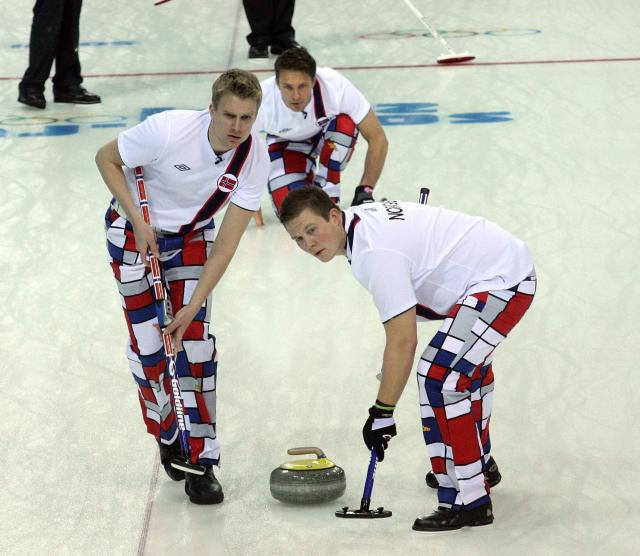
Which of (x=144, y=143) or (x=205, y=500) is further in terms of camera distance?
(x=205, y=500)

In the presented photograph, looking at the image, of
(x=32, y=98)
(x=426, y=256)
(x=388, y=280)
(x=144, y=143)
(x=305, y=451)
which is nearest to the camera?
(x=388, y=280)

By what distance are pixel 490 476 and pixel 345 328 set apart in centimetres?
113

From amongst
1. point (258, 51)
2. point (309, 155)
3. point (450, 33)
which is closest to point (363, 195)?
point (309, 155)

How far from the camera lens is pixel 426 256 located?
2.80 meters

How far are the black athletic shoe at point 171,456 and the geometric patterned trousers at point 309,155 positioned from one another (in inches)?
67.1

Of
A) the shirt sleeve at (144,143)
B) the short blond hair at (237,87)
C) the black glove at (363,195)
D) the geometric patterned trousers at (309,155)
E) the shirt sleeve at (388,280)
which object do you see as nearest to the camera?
the shirt sleeve at (388,280)

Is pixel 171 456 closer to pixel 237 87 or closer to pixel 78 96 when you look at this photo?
pixel 237 87

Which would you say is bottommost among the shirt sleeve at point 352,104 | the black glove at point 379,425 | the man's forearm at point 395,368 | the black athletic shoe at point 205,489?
the black athletic shoe at point 205,489

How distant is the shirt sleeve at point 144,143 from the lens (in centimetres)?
294

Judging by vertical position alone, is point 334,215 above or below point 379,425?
above

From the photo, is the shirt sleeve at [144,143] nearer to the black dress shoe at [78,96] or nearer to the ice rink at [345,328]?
the ice rink at [345,328]

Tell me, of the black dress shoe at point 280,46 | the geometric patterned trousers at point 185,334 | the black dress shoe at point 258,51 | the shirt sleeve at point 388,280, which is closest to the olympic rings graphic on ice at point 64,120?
the black dress shoe at point 258,51

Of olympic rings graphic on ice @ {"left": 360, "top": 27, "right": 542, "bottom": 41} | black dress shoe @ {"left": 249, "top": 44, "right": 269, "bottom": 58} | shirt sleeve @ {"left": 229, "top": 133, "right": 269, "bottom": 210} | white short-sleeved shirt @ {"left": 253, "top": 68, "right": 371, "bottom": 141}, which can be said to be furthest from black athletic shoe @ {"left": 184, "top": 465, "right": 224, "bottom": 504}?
olympic rings graphic on ice @ {"left": 360, "top": 27, "right": 542, "bottom": 41}

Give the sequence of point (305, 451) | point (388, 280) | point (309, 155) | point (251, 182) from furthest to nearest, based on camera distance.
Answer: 1. point (309, 155)
2. point (305, 451)
3. point (251, 182)
4. point (388, 280)
